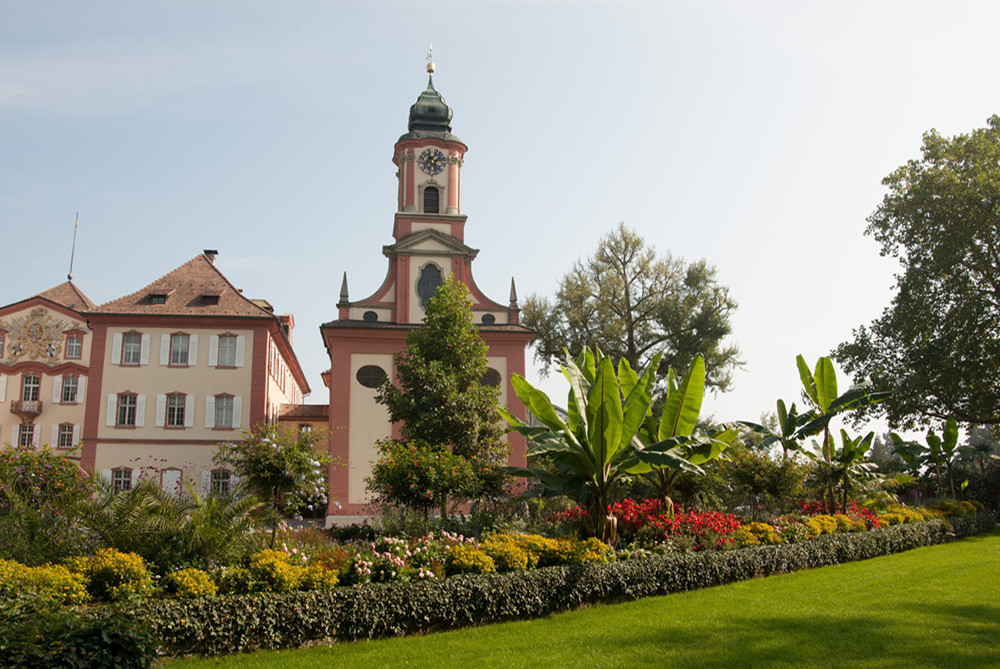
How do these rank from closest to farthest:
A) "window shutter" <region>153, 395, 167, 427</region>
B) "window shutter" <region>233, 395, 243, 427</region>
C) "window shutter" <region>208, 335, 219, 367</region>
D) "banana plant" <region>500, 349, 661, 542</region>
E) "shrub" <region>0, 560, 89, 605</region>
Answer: "shrub" <region>0, 560, 89, 605</region> → "banana plant" <region>500, 349, 661, 542</region> → "window shutter" <region>153, 395, 167, 427</region> → "window shutter" <region>233, 395, 243, 427</region> → "window shutter" <region>208, 335, 219, 367</region>

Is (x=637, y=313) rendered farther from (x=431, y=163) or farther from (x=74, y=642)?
(x=74, y=642)

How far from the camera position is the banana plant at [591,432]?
513 inches

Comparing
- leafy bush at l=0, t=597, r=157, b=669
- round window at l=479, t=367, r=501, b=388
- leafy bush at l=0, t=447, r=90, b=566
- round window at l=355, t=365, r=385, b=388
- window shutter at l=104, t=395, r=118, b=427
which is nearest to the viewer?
leafy bush at l=0, t=597, r=157, b=669

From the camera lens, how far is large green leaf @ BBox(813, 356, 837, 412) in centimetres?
1975

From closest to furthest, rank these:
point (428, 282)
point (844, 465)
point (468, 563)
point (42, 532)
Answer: point (42, 532) < point (468, 563) < point (844, 465) < point (428, 282)

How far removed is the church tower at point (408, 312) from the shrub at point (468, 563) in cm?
1640

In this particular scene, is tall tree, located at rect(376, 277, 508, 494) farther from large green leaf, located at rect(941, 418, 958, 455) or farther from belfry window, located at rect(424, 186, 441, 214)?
large green leaf, located at rect(941, 418, 958, 455)

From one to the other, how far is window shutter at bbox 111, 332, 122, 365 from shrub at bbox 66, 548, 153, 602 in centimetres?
2470

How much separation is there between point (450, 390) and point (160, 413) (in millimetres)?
15779

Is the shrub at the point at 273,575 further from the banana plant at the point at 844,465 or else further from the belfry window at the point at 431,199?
the belfry window at the point at 431,199

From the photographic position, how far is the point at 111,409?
31203mm

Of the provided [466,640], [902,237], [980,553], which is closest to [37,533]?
[466,640]

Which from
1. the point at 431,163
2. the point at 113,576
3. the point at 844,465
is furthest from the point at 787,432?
the point at 431,163

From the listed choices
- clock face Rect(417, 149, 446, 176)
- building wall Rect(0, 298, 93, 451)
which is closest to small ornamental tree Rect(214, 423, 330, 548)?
building wall Rect(0, 298, 93, 451)
